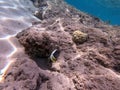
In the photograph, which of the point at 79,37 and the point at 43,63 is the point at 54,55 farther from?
the point at 79,37

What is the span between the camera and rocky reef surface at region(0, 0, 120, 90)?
316 cm

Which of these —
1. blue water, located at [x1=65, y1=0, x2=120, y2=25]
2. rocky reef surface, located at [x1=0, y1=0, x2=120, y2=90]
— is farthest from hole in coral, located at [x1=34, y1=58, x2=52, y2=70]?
blue water, located at [x1=65, y1=0, x2=120, y2=25]

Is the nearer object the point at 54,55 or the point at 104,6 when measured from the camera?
the point at 54,55

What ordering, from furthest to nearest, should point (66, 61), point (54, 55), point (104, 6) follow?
point (104, 6), point (54, 55), point (66, 61)

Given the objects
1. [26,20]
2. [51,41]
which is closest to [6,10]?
[26,20]

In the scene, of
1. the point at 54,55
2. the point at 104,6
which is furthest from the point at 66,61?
the point at 104,6

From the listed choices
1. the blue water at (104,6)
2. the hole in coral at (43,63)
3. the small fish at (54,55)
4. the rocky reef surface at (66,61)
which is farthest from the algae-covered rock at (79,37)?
the blue water at (104,6)

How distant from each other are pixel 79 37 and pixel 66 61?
698 millimetres

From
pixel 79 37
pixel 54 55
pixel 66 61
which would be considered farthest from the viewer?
pixel 79 37

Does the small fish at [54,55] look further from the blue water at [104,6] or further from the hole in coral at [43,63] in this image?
the blue water at [104,6]

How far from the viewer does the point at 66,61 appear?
3.87 metres

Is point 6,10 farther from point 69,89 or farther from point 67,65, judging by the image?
point 69,89

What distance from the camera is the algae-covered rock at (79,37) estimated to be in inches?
168

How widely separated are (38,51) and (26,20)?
257 centimetres
